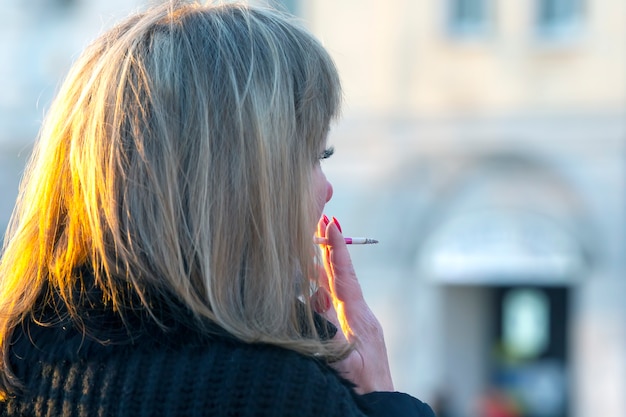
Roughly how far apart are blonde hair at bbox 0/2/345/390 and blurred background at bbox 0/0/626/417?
968cm

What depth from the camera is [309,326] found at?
1387mm

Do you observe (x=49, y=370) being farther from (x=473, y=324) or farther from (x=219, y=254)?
(x=473, y=324)

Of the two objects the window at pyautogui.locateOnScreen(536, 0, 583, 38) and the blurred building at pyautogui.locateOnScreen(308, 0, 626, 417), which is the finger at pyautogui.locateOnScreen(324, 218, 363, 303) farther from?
the window at pyautogui.locateOnScreen(536, 0, 583, 38)

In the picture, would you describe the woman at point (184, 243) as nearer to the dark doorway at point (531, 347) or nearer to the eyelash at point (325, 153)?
the eyelash at point (325, 153)

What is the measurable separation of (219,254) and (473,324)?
40.1 ft

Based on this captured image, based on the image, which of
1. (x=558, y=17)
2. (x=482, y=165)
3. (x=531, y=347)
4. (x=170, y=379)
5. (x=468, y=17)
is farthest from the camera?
(x=531, y=347)

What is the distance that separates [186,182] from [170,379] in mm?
245

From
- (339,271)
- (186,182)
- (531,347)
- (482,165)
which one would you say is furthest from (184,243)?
(531,347)

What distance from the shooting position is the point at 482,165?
1174 cm

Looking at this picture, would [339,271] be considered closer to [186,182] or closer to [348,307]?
[348,307]

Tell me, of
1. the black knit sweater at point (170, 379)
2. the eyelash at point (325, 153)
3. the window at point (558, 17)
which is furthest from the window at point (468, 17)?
the black knit sweater at point (170, 379)

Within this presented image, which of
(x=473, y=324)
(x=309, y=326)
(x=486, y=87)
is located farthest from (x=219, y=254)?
(x=473, y=324)

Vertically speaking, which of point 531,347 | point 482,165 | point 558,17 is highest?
point 558,17

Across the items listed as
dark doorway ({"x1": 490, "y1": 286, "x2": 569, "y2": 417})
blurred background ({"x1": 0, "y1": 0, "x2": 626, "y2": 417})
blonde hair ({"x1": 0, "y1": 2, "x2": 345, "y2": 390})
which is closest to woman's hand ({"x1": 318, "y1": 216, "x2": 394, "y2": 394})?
blonde hair ({"x1": 0, "y1": 2, "x2": 345, "y2": 390})
